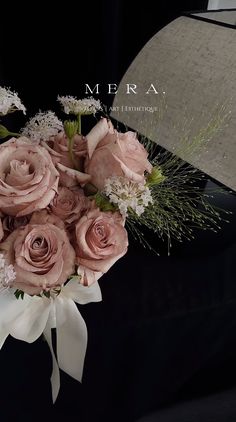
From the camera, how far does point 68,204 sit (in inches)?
Result: 22.0

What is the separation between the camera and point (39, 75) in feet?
5.84

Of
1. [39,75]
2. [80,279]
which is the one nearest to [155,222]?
[80,279]

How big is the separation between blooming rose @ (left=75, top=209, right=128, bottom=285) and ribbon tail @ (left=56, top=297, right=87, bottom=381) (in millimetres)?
98

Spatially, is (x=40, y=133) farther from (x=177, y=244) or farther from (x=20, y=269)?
(x=177, y=244)

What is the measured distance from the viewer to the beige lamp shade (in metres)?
0.76

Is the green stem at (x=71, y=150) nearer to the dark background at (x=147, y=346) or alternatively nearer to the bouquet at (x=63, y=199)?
the bouquet at (x=63, y=199)

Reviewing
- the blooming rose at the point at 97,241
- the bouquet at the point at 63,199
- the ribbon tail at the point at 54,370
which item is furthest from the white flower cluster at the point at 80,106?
the ribbon tail at the point at 54,370

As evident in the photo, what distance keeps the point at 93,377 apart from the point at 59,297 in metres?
0.17

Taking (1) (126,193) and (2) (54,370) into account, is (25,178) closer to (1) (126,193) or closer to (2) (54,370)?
(1) (126,193)

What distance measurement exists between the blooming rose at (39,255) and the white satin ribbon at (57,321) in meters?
0.08

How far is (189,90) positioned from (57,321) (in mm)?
404

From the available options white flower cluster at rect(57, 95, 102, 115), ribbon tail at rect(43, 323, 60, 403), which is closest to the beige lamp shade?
white flower cluster at rect(57, 95, 102, 115)

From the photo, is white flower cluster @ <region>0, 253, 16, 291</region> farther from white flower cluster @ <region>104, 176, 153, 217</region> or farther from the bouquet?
white flower cluster @ <region>104, 176, 153, 217</region>

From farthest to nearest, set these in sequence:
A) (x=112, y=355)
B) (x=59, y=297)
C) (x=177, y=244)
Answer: (x=177, y=244)
(x=112, y=355)
(x=59, y=297)
